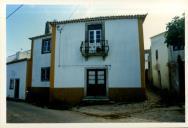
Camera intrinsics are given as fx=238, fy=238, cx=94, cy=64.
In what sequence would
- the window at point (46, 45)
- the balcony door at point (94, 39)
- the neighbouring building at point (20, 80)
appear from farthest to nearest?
the window at point (46, 45) < the neighbouring building at point (20, 80) < the balcony door at point (94, 39)

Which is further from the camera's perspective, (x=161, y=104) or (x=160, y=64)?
(x=160, y=64)

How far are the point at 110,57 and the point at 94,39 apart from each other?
1064 millimetres

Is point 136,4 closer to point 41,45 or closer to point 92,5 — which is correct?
point 92,5

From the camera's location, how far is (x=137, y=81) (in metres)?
9.47

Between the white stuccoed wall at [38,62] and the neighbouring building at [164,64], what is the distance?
19.3 feet

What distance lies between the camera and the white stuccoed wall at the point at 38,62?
11.9m

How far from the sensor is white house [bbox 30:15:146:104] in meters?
9.56

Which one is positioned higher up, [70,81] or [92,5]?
[92,5]

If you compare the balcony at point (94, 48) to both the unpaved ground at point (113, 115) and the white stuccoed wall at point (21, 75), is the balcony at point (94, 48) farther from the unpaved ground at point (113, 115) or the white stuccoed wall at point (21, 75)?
the white stuccoed wall at point (21, 75)

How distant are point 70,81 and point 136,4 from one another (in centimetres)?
508

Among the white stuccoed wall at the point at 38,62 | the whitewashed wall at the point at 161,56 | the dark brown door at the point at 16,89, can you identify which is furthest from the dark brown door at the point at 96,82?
the whitewashed wall at the point at 161,56

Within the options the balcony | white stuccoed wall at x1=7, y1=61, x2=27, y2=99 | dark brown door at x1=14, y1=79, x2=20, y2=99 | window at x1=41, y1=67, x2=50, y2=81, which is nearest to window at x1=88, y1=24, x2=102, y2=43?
the balcony

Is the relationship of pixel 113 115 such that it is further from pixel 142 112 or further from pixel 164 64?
pixel 164 64
